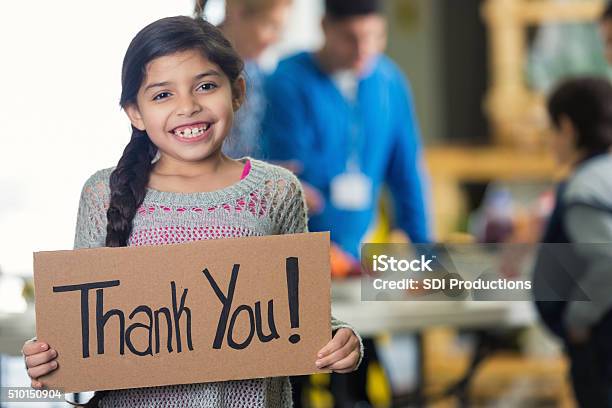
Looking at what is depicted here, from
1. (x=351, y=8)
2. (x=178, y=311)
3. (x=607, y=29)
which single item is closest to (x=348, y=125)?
(x=351, y=8)

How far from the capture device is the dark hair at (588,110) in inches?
86.1

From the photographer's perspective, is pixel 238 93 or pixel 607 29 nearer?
pixel 238 93

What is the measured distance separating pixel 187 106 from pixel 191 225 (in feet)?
0.43

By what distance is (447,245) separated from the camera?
1.64 m

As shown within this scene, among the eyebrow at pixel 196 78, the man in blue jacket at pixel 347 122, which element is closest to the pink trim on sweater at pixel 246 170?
the eyebrow at pixel 196 78

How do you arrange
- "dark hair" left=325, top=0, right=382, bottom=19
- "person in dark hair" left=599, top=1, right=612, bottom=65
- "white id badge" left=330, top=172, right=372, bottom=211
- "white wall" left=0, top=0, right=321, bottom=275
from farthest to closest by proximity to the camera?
"white id badge" left=330, top=172, right=372, bottom=211, "dark hair" left=325, top=0, right=382, bottom=19, "person in dark hair" left=599, top=1, right=612, bottom=65, "white wall" left=0, top=0, right=321, bottom=275

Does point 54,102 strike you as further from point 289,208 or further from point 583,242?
point 583,242

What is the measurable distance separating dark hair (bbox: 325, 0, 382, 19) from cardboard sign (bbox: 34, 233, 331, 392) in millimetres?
1618

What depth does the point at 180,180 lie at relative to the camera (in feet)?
3.90

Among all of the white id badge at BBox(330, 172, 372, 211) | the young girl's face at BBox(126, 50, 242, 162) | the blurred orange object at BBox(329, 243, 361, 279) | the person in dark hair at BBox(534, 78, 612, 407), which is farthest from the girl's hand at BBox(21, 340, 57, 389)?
the white id badge at BBox(330, 172, 372, 211)

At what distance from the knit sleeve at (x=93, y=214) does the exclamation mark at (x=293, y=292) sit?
0.68ft

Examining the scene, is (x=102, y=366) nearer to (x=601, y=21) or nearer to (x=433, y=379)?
(x=601, y=21)

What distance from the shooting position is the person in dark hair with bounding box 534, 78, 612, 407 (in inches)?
65.5

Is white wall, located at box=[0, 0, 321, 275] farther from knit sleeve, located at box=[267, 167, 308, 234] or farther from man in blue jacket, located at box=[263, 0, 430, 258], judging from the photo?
man in blue jacket, located at box=[263, 0, 430, 258]
